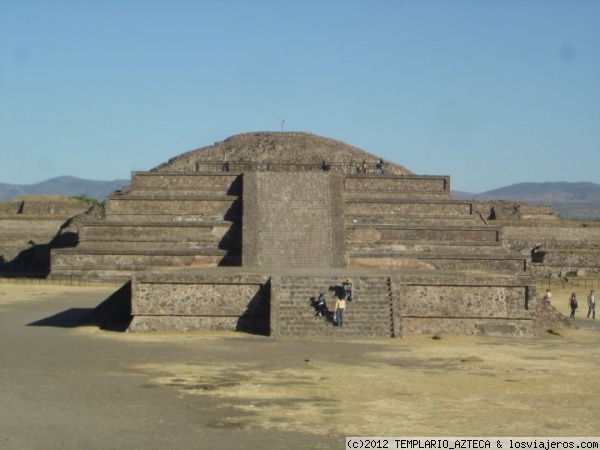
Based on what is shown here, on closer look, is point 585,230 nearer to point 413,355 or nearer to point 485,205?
point 485,205

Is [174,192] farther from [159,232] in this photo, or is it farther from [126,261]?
[126,261]

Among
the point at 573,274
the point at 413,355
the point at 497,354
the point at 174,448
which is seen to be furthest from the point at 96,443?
the point at 573,274

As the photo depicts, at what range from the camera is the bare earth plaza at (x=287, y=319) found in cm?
1423

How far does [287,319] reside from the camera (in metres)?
23.7

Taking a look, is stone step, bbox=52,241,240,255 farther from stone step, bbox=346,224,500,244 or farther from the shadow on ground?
the shadow on ground

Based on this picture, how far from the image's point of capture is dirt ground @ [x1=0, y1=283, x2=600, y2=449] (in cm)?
1333

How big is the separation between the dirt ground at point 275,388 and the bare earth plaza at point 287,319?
61 mm

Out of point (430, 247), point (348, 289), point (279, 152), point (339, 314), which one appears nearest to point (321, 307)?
point (339, 314)

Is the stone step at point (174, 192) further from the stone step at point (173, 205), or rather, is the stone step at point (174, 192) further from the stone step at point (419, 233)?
the stone step at point (419, 233)

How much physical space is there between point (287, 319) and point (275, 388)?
7.20m

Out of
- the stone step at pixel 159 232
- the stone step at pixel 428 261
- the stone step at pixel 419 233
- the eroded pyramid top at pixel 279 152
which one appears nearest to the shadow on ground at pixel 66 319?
the stone step at pixel 159 232

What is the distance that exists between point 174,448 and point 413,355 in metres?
9.17

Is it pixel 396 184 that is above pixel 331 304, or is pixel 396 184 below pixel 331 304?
above

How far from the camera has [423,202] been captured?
125 feet
